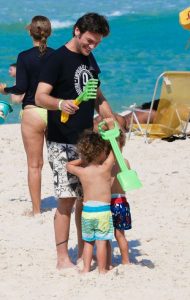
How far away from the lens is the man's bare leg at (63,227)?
4.90 meters

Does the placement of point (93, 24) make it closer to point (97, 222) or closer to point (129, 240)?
point (97, 222)

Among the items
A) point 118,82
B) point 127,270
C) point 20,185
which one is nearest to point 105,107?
point 127,270

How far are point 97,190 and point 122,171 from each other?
0.23 meters

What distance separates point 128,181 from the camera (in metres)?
4.52

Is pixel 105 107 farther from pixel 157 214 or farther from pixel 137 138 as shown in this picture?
pixel 137 138

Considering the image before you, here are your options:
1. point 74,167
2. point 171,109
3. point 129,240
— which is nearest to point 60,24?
point 171,109

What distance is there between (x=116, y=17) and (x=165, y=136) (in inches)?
814

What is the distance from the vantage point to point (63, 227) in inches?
193

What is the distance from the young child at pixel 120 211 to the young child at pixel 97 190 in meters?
0.14

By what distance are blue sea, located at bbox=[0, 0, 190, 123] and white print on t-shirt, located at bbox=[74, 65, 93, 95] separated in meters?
7.37

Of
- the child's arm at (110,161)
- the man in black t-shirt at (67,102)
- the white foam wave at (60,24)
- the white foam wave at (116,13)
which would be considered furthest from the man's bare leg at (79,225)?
the white foam wave at (116,13)

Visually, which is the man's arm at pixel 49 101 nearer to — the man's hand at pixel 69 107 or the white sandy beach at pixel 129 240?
the man's hand at pixel 69 107

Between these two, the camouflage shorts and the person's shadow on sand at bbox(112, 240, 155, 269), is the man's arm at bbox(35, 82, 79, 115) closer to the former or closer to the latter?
the camouflage shorts

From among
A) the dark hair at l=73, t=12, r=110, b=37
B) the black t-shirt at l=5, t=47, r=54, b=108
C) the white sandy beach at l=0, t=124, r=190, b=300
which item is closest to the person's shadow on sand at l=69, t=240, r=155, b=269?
the white sandy beach at l=0, t=124, r=190, b=300
